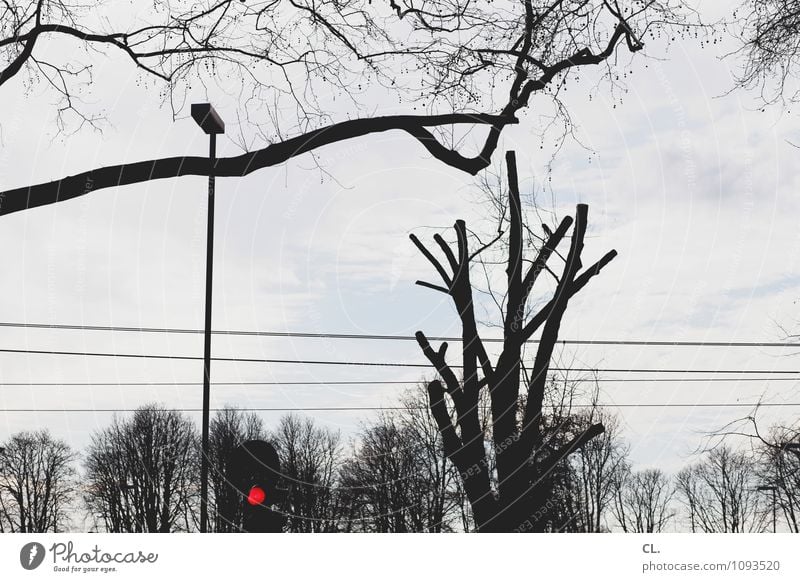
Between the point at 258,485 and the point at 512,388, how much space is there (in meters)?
4.08

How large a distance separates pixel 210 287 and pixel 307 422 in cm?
2371

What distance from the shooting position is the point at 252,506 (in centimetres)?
708

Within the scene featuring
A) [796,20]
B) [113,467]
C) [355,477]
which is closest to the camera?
[796,20]

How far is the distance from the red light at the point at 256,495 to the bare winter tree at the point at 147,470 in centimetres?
2773

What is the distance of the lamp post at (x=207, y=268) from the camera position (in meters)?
10.2

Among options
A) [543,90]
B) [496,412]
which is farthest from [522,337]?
[543,90]

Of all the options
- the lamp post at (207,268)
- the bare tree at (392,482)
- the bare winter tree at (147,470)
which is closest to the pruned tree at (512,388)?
the lamp post at (207,268)

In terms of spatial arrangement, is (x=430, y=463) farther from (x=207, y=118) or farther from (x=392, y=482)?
(x=207, y=118)

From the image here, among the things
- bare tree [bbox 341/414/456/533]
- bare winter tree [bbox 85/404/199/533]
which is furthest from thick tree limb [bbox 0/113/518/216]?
bare winter tree [bbox 85/404/199/533]

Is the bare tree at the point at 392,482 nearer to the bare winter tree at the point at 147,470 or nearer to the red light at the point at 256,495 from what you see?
the bare winter tree at the point at 147,470

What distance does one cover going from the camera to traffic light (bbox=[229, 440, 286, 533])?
700 centimetres
